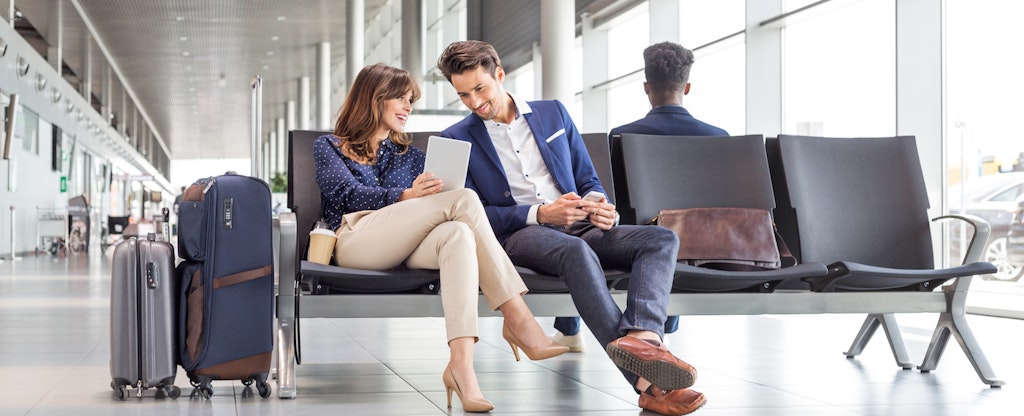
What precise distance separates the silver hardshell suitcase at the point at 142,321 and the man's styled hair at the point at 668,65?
192 centimetres

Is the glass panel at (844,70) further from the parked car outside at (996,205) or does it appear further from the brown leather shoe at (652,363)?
the brown leather shoe at (652,363)

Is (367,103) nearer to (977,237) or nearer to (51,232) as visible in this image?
(977,237)

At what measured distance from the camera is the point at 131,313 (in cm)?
294

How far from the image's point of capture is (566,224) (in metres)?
2.96

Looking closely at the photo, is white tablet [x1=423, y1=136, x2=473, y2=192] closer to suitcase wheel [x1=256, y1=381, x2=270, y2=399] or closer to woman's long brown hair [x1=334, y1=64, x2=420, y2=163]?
woman's long brown hair [x1=334, y1=64, x2=420, y2=163]

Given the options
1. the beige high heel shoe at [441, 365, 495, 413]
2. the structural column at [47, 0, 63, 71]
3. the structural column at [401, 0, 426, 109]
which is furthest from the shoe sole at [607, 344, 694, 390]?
the structural column at [47, 0, 63, 71]

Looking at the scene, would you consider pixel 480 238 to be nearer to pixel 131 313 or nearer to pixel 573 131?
pixel 573 131

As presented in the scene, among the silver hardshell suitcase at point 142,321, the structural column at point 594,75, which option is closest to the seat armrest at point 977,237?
the silver hardshell suitcase at point 142,321

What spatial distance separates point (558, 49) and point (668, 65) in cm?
699

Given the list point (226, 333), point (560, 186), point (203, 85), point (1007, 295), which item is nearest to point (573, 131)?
point (560, 186)

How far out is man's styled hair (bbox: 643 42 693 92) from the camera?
12.8 ft

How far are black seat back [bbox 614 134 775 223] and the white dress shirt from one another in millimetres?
474

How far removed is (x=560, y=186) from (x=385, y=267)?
0.64 meters

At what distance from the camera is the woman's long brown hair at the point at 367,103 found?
3.30 meters
